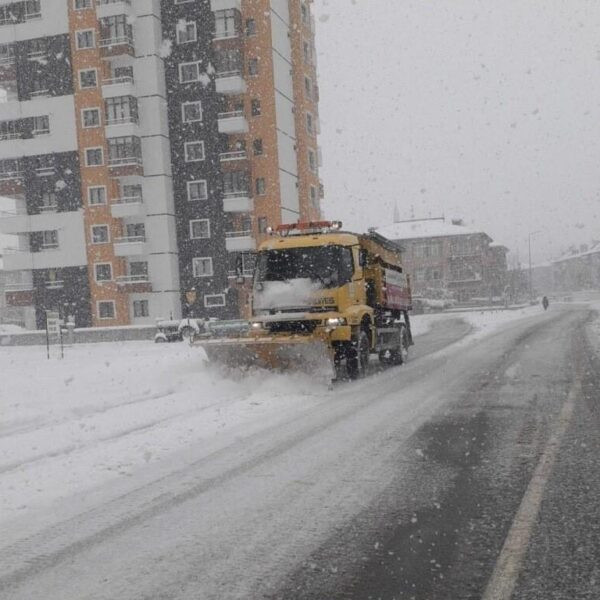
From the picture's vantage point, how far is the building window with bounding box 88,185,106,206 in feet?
144

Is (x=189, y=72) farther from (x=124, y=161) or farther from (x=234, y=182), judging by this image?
(x=234, y=182)

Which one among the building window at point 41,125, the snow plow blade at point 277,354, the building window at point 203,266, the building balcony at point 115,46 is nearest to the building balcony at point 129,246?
the building window at point 203,266

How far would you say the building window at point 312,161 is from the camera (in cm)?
4816

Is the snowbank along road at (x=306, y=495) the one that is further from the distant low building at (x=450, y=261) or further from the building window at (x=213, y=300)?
the distant low building at (x=450, y=261)

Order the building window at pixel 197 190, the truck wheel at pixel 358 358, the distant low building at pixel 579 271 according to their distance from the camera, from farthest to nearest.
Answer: the distant low building at pixel 579 271 < the building window at pixel 197 190 < the truck wheel at pixel 358 358

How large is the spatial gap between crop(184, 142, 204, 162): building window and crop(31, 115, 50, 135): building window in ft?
31.4

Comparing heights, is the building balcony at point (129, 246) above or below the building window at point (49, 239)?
below

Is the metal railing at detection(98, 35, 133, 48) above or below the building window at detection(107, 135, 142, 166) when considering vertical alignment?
above

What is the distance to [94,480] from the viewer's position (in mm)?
5898

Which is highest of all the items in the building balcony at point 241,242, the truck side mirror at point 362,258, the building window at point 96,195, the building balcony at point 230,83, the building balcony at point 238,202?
the building balcony at point 230,83

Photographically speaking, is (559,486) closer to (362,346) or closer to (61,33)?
(362,346)

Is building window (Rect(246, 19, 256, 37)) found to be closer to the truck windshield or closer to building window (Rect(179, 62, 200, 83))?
building window (Rect(179, 62, 200, 83))

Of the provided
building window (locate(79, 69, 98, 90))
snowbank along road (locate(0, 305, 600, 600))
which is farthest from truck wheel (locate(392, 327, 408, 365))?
building window (locate(79, 69, 98, 90))

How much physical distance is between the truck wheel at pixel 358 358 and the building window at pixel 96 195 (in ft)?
113
